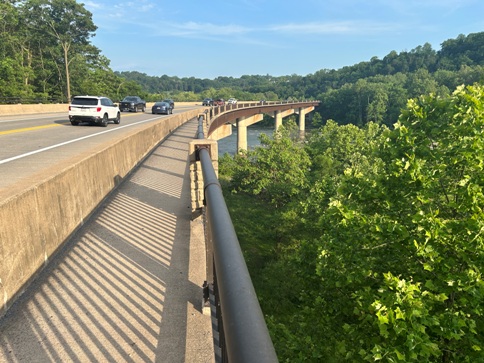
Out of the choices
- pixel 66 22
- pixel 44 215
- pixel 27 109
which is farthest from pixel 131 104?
pixel 66 22

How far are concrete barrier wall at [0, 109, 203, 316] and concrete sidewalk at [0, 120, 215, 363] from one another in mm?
203

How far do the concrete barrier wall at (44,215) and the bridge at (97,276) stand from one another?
1 cm

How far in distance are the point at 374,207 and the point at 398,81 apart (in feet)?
568

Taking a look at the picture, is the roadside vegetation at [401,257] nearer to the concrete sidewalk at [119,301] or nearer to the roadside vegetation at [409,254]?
the roadside vegetation at [409,254]

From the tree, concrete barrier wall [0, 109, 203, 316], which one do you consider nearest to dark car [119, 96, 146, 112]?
concrete barrier wall [0, 109, 203, 316]

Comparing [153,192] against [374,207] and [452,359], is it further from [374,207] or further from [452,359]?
[452,359]

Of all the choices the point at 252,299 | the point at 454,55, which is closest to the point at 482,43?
the point at 454,55

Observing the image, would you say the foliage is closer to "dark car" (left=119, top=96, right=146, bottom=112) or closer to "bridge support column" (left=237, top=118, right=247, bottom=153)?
"dark car" (left=119, top=96, right=146, bottom=112)

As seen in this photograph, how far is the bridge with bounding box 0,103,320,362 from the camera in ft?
10.8

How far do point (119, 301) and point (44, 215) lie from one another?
5.52 ft

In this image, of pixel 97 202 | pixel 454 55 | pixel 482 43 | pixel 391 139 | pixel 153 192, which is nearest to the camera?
pixel 97 202

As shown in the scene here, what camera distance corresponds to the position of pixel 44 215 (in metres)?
4.74

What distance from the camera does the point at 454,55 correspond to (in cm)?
19762

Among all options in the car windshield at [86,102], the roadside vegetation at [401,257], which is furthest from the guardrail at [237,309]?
the car windshield at [86,102]
